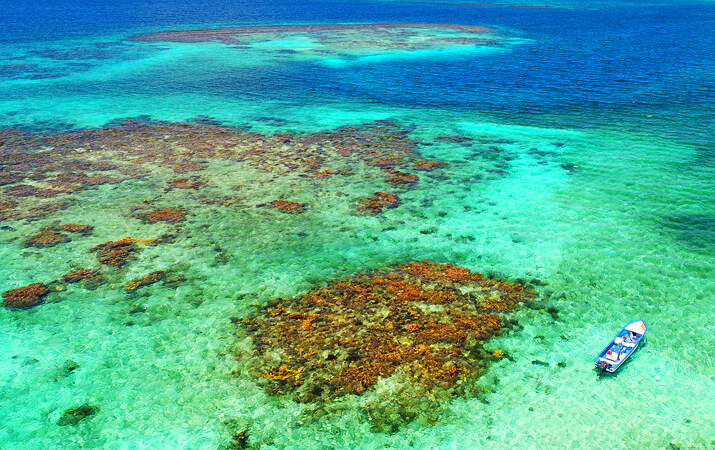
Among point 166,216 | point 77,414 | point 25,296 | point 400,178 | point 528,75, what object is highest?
point 528,75

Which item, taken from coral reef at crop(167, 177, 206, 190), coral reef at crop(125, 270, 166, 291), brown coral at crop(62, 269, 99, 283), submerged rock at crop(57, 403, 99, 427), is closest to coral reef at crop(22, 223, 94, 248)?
brown coral at crop(62, 269, 99, 283)

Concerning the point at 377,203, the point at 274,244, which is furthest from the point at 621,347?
the point at 274,244

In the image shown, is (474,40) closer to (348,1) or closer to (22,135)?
(22,135)

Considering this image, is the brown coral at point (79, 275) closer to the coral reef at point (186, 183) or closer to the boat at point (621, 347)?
the coral reef at point (186, 183)

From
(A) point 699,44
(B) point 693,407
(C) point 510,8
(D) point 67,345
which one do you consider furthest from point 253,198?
(C) point 510,8

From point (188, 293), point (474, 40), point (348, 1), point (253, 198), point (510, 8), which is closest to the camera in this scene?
point (188, 293)

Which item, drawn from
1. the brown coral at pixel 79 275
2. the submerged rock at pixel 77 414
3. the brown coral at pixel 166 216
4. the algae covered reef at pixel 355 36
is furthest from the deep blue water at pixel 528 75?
the submerged rock at pixel 77 414

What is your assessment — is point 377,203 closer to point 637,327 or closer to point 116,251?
point 116,251
